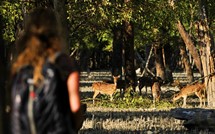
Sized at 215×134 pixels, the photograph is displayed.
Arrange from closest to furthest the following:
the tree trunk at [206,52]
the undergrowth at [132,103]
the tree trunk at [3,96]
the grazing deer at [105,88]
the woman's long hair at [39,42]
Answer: the woman's long hair at [39,42] → the tree trunk at [3,96] → the tree trunk at [206,52] → the undergrowth at [132,103] → the grazing deer at [105,88]

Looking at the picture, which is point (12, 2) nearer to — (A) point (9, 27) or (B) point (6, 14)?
(B) point (6, 14)

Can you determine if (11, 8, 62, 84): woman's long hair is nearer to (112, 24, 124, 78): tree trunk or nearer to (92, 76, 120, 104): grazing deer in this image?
(92, 76, 120, 104): grazing deer

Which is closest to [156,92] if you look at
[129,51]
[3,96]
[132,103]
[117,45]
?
[132,103]

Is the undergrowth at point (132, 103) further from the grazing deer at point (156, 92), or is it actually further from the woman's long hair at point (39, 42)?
the woman's long hair at point (39, 42)

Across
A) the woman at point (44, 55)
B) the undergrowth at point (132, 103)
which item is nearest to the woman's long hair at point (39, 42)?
the woman at point (44, 55)

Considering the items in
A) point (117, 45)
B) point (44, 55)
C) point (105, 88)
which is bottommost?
point (105, 88)

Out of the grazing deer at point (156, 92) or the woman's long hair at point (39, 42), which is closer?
the woman's long hair at point (39, 42)

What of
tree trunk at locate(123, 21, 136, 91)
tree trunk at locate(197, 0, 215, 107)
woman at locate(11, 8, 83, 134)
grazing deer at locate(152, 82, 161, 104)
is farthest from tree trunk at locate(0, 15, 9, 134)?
tree trunk at locate(123, 21, 136, 91)

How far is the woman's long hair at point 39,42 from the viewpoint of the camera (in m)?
4.50

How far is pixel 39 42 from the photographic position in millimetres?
4527

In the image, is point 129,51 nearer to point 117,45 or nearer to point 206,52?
point 117,45

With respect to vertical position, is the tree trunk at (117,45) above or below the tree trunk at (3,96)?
above

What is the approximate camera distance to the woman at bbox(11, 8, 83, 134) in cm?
451

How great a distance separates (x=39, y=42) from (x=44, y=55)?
11 centimetres
